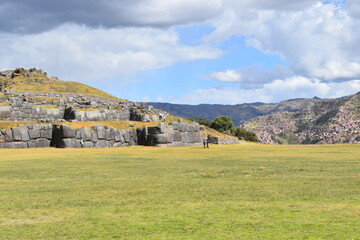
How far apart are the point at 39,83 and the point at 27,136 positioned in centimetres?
6302

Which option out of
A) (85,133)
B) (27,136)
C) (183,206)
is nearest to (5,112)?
(27,136)

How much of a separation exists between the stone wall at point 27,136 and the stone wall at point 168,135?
50.6 feet

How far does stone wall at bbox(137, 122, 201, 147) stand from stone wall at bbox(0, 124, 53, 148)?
50.6ft

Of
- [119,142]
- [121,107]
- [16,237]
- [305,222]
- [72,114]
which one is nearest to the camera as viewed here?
[16,237]

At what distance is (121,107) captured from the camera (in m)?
88.9

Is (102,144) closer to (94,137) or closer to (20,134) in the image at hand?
(94,137)

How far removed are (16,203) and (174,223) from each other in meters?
7.43

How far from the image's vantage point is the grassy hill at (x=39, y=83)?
11665 centimetres

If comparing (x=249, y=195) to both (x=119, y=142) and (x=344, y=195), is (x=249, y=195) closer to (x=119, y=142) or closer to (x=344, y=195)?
(x=344, y=195)

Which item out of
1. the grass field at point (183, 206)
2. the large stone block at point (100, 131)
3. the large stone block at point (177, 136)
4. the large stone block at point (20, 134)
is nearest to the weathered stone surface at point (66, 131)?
the large stone block at point (100, 131)

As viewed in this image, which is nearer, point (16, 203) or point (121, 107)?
point (16, 203)

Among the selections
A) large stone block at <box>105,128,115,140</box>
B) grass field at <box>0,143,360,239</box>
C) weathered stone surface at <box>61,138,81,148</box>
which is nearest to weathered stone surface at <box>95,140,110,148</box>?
large stone block at <box>105,128,115,140</box>

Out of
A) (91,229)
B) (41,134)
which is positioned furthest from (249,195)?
(41,134)

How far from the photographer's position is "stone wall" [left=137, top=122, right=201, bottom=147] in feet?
235
